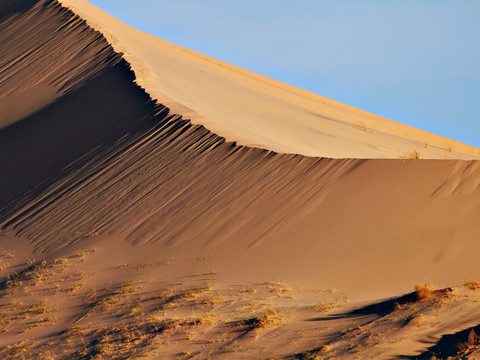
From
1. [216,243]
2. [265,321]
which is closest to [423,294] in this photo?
[265,321]

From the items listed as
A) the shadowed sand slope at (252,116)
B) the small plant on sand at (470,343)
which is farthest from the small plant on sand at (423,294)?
the shadowed sand slope at (252,116)

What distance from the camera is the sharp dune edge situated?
1007 cm

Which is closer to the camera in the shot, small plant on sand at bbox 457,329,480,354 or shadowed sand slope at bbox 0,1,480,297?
small plant on sand at bbox 457,329,480,354

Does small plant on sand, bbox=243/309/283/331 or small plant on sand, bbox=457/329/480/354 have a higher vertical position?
small plant on sand, bbox=243/309/283/331

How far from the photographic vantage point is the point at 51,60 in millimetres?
Answer: 24828

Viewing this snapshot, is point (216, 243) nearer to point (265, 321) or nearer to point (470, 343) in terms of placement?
point (265, 321)

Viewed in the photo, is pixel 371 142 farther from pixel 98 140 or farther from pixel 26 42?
pixel 26 42

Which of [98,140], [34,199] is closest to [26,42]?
[98,140]

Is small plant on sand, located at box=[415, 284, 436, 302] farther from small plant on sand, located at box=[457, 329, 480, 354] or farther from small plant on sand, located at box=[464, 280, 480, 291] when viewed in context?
small plant on sand, located at box=[457, 329, 480, 354]

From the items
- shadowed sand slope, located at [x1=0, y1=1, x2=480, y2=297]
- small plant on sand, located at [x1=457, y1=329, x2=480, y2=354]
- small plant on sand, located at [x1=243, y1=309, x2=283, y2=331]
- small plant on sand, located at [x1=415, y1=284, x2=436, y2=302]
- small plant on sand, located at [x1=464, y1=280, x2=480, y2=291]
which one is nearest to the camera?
small plant on sand, located at [x1=457, y1=329, x2=480, y2=354]

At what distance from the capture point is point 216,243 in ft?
44.1

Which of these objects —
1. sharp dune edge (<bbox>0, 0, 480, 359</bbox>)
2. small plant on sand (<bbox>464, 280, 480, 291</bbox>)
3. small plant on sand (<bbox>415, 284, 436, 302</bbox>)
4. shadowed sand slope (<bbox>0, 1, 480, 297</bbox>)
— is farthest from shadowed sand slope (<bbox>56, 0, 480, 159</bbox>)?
small plant on sand (<bbox>415, 284, 436, 302</bbox>)

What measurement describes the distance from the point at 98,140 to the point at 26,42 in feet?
33.9

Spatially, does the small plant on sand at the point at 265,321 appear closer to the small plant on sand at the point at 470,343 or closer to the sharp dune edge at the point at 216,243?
the sharp dune edge at the point at 216,243
